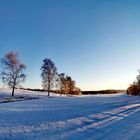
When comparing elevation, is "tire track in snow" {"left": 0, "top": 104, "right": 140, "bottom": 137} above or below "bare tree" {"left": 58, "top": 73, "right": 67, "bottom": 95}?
below

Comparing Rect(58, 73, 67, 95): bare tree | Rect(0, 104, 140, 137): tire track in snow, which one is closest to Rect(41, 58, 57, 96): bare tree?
Rect(58, 73, 67, 95): bare tree

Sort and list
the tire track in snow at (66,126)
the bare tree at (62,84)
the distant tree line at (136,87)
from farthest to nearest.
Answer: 1. the bare tree at (62,84)
2. the distant tree line at (136,87)
3. the tire track in snow at (66,126)

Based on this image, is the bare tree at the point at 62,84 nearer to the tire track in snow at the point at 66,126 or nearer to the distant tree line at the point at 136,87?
the distant tree line at the point at 136,87

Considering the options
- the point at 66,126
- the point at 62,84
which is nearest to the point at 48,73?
the point at 62,84

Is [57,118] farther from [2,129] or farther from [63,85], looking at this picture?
[63,85]

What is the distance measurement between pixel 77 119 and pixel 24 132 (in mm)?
4762

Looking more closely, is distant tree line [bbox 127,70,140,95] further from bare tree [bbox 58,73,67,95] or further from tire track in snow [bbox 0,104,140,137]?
tire track in snow [bbox 0,104,140,137]

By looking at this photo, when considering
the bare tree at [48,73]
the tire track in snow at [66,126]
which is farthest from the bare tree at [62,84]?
the tire track in snow at [66,126]

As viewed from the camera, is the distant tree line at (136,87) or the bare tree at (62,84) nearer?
the distant tree line at (136,87)

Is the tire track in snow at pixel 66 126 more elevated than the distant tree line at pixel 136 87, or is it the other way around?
the distant tree line at pixel 136 87

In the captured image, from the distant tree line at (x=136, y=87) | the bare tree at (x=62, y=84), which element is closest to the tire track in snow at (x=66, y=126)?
the distant tree line at (x=136, y=87)

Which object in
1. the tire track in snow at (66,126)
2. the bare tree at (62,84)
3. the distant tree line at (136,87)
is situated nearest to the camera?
the tire track in snow at (66,126)

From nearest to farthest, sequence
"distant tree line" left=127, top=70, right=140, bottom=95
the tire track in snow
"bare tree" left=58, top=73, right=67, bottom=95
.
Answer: the tire track in snow → "distant tree line" left=127, top=70, right=140, bottom=95 → "bare tree" left=58, top=73, right=67, bottom=95

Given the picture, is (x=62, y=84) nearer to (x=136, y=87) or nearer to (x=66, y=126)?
(x=136, y=87)
